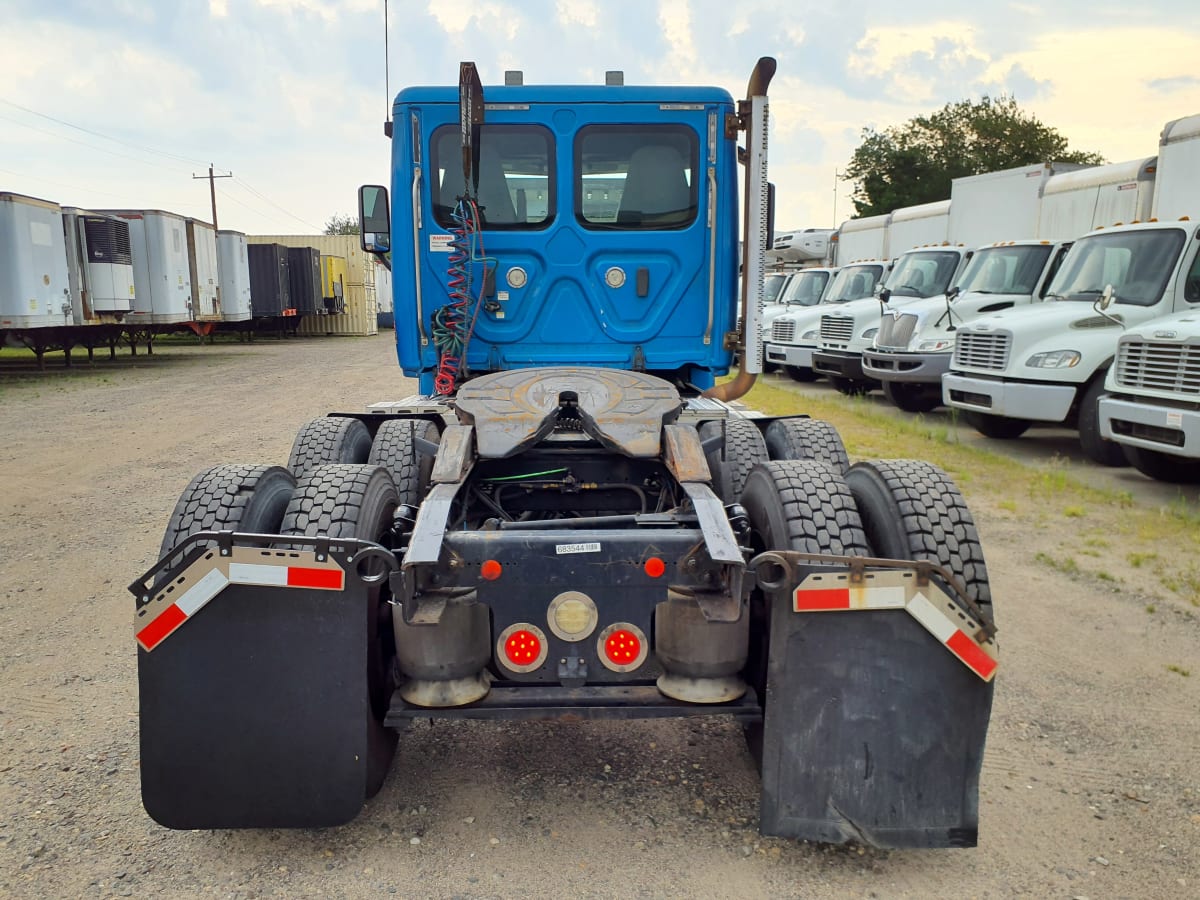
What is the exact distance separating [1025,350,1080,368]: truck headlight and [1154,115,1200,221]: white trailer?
2.45m

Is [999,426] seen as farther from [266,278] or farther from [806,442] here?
[266,278]

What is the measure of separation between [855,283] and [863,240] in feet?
11.5

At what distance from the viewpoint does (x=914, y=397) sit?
510 inches

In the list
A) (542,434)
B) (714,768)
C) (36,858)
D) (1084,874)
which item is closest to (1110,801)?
(1084,874)

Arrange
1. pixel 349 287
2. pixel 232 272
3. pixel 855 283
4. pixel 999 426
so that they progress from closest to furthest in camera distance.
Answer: pixel 999 426
pixel 855 283
pixel 232 272
pixel 349 287

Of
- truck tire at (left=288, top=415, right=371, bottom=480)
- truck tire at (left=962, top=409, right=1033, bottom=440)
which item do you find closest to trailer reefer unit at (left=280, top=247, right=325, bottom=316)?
truck tire at (left=962, top=409, right=1033, bottom=440)

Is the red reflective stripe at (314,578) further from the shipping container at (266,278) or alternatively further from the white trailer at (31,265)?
the shipping container at (266,278)

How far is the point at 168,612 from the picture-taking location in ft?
8.54

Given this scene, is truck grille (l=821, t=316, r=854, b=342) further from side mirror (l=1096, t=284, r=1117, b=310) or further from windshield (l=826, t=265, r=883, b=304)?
side mirror (l=1096, t=284, r=1117, b=310)

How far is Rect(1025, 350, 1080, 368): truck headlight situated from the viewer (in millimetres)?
8945

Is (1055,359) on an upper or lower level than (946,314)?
lower

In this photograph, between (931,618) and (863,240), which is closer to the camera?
(931,618)

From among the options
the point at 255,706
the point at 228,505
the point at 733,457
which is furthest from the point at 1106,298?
the point at 255,706

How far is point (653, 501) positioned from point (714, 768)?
123 cm
